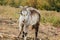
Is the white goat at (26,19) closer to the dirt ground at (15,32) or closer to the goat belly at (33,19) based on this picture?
the goat belly at (33,19)

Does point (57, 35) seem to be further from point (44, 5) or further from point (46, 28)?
point (44, 5)

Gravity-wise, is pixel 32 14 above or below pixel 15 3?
above

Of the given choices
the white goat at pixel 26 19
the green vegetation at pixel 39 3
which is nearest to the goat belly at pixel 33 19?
the white goat at pixel 26 19

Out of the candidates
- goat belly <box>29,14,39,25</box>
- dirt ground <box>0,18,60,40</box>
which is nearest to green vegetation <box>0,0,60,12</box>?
dirt ground <box>0,18,60,40</box>

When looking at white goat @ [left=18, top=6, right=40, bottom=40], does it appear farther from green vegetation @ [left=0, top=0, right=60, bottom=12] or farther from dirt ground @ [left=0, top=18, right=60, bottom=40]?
green vegetation @ [left=0, top=0, right=60, bottom=12]

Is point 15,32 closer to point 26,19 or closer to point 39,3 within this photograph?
point 26,19

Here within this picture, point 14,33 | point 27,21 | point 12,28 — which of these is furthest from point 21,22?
point 12,28

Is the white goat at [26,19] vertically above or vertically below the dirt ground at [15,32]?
above

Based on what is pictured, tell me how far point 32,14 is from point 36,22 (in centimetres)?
42

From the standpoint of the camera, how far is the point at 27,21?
8469 mm

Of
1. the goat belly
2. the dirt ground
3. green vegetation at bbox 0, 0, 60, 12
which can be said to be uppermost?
the goat belly

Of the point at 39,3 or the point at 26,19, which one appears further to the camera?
the point at 39,3

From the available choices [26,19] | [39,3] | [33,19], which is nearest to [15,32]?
[33,19]

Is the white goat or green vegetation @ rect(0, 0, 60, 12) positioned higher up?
the white goat
